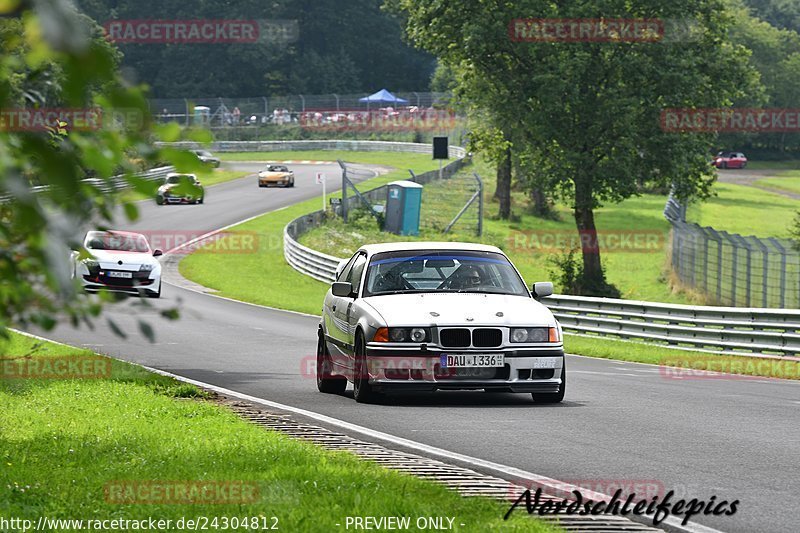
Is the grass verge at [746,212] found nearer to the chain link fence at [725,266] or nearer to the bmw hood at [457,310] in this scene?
the chain link fence at [725,266]

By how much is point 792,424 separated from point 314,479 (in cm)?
593

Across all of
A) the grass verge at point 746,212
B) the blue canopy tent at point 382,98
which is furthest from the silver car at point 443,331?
the blue canopy tent at point 382,98

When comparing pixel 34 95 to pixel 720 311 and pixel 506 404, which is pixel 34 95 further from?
pixel 720 311

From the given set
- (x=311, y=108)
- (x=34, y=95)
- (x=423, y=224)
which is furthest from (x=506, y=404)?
(x=311, y=108)

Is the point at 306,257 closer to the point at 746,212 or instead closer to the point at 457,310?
the point at 457,310

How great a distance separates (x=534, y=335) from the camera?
13070mm

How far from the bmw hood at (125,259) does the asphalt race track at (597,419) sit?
266 inches

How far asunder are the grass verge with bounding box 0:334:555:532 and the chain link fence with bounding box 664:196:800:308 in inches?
806

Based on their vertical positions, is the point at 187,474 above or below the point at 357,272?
below

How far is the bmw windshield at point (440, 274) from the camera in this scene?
1398 centimetres

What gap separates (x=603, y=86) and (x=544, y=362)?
29522mm

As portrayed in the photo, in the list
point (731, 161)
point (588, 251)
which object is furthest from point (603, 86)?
point (731, 161)

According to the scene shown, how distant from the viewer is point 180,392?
13828 mm

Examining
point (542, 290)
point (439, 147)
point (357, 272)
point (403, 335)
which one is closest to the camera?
point (403, 335)
